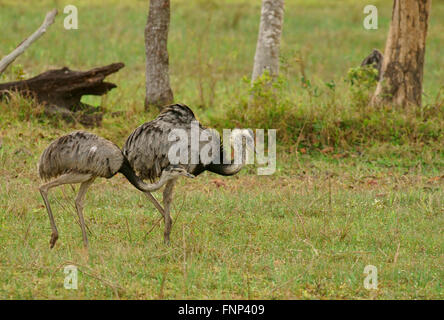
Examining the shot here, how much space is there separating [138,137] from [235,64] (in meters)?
9.60

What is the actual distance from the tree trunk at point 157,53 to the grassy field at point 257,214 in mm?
391

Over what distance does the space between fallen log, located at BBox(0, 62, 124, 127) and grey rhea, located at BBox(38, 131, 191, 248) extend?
168 inches

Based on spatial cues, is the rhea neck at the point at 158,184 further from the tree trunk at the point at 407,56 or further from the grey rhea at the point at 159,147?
the tree trunk at the point at 407,56

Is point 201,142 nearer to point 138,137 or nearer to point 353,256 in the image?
point 138,137

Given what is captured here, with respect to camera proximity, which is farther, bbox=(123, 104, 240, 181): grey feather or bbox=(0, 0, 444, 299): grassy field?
bbox=(123, 104, 240, 181): grey feather

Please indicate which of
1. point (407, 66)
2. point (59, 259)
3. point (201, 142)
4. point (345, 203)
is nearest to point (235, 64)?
point (407, 66)

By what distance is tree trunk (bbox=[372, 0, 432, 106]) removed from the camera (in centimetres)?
1101

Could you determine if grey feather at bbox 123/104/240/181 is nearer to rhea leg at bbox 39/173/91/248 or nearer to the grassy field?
the grassy field

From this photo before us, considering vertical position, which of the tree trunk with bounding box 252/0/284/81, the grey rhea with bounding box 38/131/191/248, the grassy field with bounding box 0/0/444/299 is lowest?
the grassy field with bounding box 0/0/444/299

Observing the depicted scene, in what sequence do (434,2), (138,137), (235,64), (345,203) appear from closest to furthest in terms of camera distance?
(138,137)
(345,203)
(235,64)
(434,2)

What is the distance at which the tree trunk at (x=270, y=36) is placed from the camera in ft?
37.4

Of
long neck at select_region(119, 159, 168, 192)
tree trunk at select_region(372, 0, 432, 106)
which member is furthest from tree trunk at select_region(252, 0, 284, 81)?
long neck at select_region(119, 159, 168, 192)

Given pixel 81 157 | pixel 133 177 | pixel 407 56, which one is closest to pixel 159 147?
pixel 133 177

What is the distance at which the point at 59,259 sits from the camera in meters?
5.86
